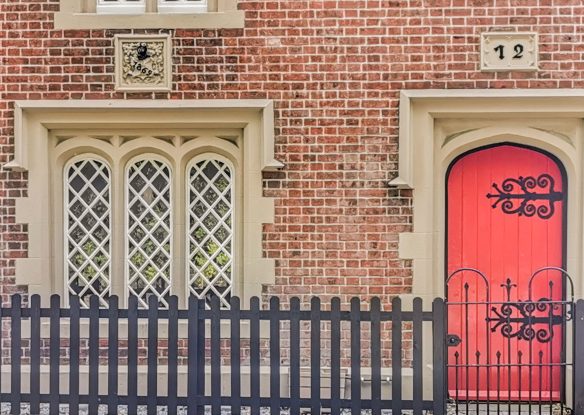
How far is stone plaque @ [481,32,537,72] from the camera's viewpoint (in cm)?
584

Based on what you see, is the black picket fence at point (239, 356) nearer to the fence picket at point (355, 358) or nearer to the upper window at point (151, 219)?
the fence picket at point (355, 358)

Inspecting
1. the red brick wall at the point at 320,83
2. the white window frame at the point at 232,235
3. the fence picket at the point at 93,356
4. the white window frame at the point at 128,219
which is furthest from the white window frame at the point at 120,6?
the fence picket at the point at 93,356

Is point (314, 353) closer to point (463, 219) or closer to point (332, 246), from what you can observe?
point (332, 246)

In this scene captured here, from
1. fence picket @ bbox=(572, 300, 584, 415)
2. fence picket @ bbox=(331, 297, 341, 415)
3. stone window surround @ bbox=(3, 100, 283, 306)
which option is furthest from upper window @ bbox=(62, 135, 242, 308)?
fence picket @ bbox=(572, 300, 584, 415)

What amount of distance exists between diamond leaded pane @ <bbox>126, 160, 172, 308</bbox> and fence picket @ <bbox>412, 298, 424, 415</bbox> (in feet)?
8.61

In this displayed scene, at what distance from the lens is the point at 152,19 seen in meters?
5.99

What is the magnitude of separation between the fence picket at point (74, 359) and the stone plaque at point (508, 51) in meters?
4.47

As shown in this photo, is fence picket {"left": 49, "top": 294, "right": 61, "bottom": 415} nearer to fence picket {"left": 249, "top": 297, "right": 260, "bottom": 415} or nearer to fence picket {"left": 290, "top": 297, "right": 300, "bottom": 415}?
fence picket {"left": 249, "top": 297, "right": 260, "bottom": 415}

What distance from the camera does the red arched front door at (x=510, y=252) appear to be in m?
6.15

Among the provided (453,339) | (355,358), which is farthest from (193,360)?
(453,339)

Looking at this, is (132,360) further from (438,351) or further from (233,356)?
(438,351)

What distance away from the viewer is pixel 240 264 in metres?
6.21

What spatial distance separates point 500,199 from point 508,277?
816 millimetres

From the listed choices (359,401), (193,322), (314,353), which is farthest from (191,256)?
(359,401)
